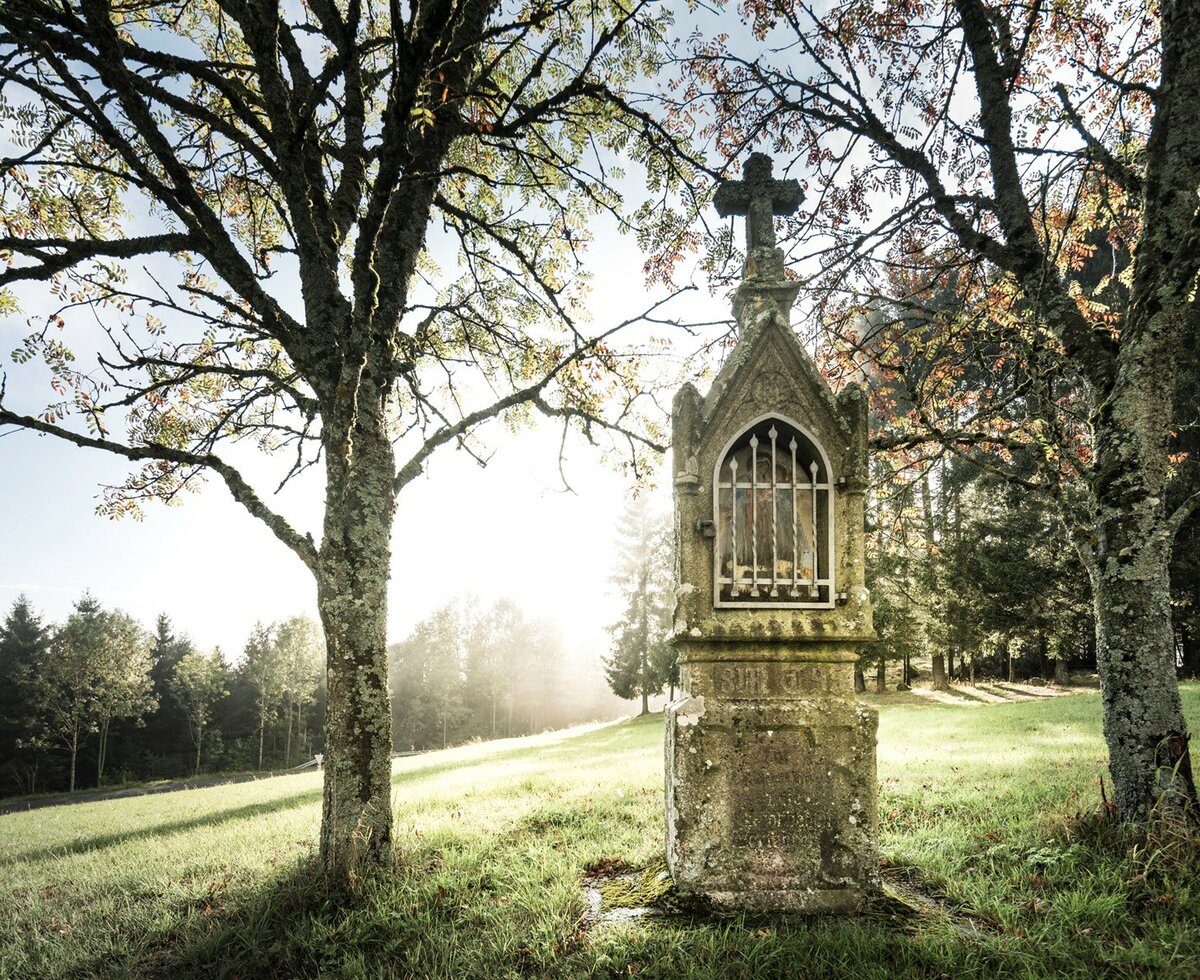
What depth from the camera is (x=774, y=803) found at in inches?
161

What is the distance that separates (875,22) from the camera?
21.2 ft

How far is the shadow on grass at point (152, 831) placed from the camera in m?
8.30

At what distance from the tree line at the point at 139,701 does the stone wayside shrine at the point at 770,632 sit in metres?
40.6

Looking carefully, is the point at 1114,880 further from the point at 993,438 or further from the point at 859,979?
the point at 993,438

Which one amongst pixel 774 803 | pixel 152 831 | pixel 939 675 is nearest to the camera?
pixel 774 803

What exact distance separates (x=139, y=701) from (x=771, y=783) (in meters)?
43.5

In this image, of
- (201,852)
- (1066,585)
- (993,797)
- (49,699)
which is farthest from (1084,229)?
(49,699)

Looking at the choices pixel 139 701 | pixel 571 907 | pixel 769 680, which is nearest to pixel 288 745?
pixel 139 701

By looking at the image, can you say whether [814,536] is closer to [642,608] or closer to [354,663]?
[354,663]

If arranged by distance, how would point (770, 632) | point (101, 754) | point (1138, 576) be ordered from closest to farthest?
point (770, 632) → point (1138, 576) → point (101, 754)

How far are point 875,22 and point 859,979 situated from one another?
8322 millimetres

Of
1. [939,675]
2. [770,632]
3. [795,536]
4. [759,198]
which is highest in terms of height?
[759,198]

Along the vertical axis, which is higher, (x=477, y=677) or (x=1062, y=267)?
(x=1062, y=267)

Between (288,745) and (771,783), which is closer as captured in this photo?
(771,783)
